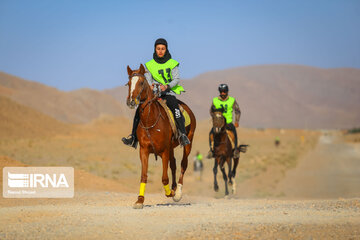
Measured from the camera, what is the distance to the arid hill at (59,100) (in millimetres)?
136500

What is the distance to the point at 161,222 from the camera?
29.5ft

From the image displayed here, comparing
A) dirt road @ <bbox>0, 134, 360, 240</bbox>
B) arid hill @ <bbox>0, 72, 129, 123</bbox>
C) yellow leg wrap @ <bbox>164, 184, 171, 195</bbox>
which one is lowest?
dirt road @ <bbox>0, 134, 360, 240</bbox>

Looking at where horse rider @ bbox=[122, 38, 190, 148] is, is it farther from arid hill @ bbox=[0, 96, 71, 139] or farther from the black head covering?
arid hill @ bbox=[0, 96, 71, 139]

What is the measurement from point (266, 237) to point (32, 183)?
42.1 feet

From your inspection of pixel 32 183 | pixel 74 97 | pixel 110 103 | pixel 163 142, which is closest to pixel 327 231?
pixel 163 142

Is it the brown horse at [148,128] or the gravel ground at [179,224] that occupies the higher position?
the brown horse at [148,128]

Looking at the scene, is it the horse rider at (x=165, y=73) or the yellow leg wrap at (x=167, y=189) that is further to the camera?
the horse rider at (x=165, y=73)

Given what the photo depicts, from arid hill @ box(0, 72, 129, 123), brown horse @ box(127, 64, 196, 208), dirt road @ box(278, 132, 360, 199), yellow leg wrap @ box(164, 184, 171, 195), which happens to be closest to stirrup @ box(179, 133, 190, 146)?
brown horse @ box(127, 64, 196, 208)

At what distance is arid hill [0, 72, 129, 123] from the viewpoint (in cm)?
13650

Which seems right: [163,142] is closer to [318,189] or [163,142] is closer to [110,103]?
[318,189]

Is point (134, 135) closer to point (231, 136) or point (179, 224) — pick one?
point (179, 224)

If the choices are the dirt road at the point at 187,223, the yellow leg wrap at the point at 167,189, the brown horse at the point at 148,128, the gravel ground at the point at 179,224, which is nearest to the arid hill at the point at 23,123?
the yellow leg wrap at the point at 167,189

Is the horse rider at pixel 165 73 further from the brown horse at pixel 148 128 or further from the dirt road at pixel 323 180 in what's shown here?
the dirt road at pixel 323 180

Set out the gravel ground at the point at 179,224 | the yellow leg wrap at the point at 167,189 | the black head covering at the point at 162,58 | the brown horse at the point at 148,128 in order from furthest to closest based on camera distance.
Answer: the black head covering at the point at 162,58, the yellow leg wrap at the point at 167,189, the brown horse at the point at 148,128, the gravel ground at the point at 179,224
